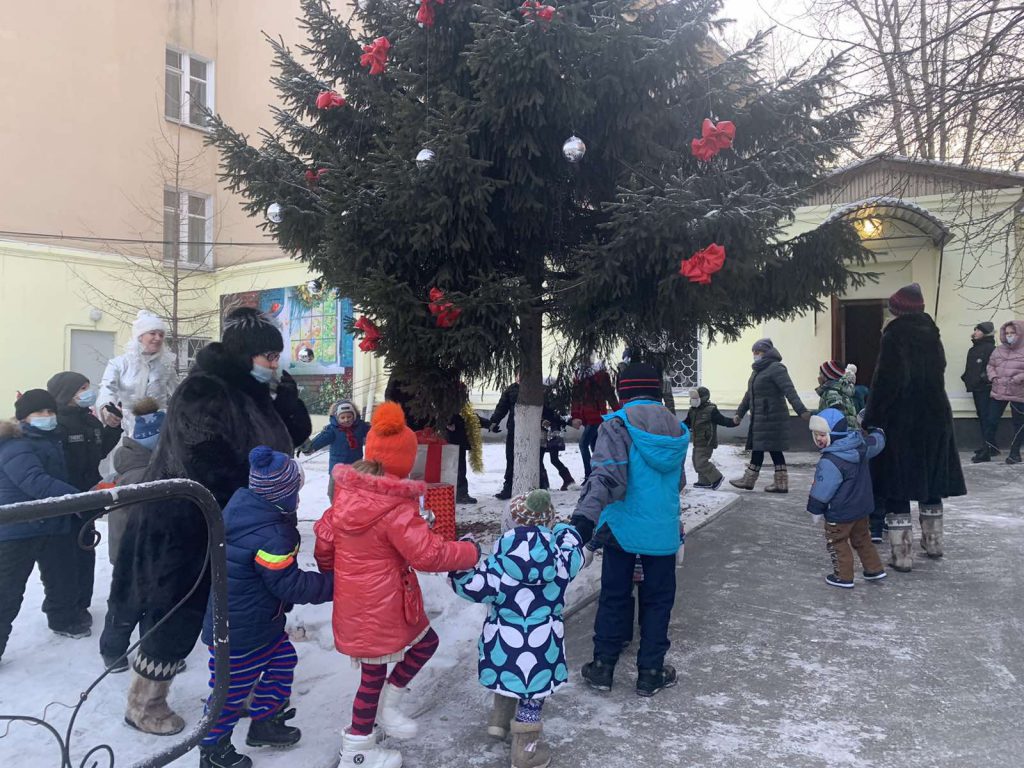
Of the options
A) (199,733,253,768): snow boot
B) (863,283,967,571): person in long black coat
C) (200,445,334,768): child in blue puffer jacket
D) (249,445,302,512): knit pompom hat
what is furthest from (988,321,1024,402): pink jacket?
(199,733,253,768): snow boot

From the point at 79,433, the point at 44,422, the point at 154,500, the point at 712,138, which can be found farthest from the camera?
the point at 79,433

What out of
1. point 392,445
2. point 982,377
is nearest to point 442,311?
point 392,445

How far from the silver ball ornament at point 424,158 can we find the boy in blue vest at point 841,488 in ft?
9.46

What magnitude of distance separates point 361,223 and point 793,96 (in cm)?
319

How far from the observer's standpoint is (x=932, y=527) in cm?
551

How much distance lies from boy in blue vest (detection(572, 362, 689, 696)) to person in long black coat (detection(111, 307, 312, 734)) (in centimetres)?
161

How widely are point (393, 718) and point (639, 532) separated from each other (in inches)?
55.5

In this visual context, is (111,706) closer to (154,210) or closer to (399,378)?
(399,378)

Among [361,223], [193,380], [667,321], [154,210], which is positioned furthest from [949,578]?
[154,210]

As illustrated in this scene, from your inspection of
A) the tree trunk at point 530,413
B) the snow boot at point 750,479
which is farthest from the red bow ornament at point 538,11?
the snow boot at point 750,479

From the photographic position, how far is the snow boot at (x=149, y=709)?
3287 millimetres

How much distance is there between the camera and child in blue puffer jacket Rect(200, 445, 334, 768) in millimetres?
2926

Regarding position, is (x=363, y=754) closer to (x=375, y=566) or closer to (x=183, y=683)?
(x=375, y=566)

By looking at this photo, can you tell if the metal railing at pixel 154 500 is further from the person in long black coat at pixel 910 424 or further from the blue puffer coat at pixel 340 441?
the person in long black coat at pixel 910 424
